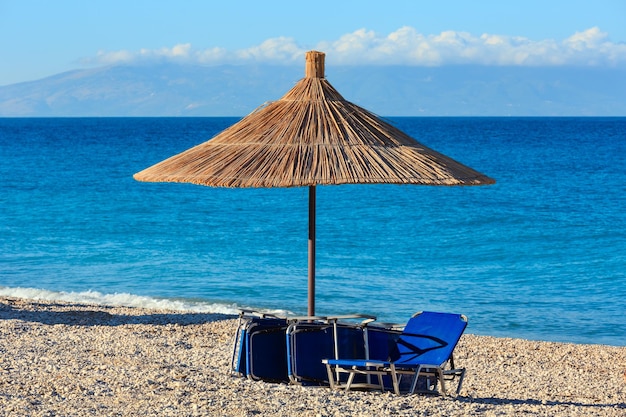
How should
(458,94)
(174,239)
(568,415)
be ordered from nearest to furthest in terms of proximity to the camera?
(568,415) < (174,239) < (458,94)

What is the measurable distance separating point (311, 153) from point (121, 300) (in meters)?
6.56

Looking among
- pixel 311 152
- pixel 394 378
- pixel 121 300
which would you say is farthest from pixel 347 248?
pixel 394 378

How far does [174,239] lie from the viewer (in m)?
17.6

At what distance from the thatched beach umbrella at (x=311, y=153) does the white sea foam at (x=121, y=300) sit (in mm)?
4897

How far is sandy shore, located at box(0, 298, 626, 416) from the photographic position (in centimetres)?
491

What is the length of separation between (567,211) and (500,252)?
669 centimetres

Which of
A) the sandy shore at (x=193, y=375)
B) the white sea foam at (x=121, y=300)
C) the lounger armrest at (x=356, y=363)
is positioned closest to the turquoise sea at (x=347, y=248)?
the white sea foam at (x=121, y=300)

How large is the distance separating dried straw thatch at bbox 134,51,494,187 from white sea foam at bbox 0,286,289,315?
491cm

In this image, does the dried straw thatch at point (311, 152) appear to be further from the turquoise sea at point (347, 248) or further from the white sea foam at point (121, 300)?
the white sea foam at point (121, 300)

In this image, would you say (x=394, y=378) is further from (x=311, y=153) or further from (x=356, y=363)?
(x=311, y=153)

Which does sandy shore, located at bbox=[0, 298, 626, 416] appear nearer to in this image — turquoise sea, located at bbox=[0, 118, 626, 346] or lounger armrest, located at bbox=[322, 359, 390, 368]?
lounger armrest, located at bbox=[322, 359, 390, 368]

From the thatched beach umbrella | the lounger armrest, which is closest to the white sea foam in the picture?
the thatched beach umbrella

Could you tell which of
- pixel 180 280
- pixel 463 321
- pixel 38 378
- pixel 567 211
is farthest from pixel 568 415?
pixel 567 211

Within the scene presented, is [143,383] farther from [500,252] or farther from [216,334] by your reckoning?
[500,252]
